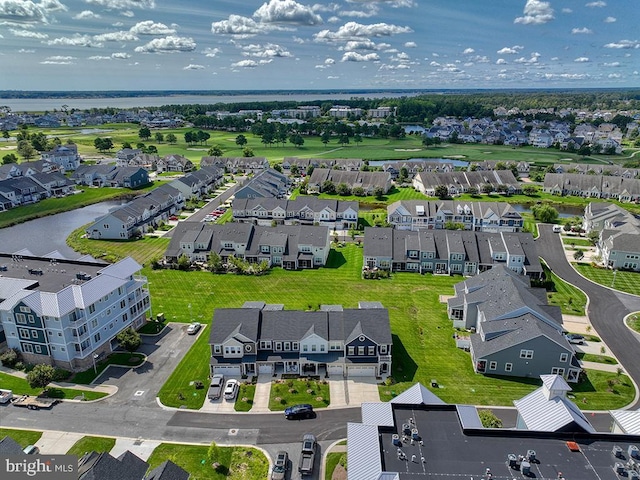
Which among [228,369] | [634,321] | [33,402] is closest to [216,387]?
[228,369]

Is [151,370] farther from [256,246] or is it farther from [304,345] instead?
[256,246]

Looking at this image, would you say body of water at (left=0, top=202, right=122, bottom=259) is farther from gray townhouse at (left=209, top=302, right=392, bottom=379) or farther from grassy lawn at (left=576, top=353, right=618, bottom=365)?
grassy lawn at (left=576, top=353, right=618, bottom=365)

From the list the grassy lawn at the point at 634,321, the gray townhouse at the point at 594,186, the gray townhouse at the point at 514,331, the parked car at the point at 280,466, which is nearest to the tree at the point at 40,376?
the parked car at the point at 280,466

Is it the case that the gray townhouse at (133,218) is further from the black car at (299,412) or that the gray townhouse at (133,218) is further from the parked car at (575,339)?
the parked car at (575,339)

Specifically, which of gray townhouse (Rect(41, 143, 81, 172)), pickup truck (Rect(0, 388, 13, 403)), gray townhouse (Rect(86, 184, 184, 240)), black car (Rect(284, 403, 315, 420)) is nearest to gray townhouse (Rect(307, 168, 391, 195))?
gray townhouse (Rect(86, 184, 184, 240))

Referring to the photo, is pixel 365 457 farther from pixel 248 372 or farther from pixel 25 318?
pixel 25 318
